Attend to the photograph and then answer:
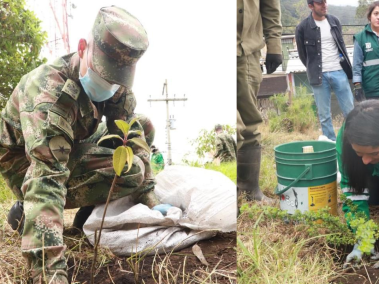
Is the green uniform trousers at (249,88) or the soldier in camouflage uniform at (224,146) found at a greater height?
the green uniform trousers at (249,88)

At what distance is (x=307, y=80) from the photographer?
167 centimetres

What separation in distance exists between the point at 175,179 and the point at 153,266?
1.32ft

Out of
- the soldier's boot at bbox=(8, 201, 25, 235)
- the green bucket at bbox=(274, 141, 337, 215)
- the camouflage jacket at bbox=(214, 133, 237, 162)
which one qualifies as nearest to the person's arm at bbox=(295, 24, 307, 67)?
the green bucket at bbox=(274, 141, 337, 215)

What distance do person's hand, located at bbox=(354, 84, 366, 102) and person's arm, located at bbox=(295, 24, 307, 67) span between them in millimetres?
190

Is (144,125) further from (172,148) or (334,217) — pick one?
(334,217)

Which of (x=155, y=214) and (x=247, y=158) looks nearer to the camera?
(x=247, y=158)

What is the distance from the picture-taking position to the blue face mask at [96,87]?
5.69 feet

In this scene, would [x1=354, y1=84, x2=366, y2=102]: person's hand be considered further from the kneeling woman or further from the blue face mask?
the blue face mask

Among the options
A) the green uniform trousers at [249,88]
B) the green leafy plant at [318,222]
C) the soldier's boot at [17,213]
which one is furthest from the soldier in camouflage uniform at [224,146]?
the soldier's boot at [17,213]

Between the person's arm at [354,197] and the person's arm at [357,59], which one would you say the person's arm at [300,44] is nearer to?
the person's arm at [357,59]

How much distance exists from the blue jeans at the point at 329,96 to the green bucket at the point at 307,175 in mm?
66

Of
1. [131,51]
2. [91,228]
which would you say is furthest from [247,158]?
[91,228]

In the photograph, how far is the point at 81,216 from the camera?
7.55 ft

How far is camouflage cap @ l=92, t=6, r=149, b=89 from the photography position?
1.59 m
